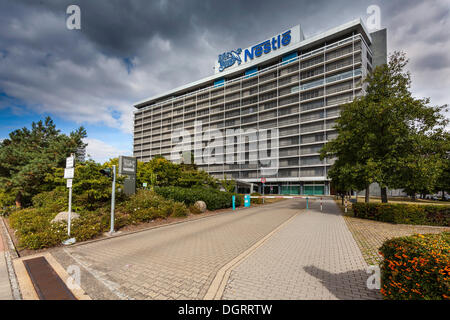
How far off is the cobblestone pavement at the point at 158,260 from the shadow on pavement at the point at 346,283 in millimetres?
2380

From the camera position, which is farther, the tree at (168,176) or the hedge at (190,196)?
the tree at (168,176)

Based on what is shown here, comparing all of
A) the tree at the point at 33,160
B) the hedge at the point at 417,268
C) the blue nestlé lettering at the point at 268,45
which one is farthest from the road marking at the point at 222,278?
the blue nestlé lettering at the point at 268,45

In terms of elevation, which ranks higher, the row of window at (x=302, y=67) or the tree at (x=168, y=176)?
the row of window at (x=302, y=67)

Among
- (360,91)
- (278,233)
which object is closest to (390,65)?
(278,233)

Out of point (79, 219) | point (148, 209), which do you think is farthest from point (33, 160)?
point (148, 209)

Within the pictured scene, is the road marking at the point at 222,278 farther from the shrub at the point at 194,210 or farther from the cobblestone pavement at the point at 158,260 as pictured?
the shrub at the point at 194,210

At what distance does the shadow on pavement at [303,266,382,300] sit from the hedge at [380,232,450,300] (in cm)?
60

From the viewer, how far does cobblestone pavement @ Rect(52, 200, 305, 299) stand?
13.4 ft

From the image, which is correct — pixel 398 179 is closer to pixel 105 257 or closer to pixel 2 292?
pixel 105 257

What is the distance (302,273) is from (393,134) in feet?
40.1

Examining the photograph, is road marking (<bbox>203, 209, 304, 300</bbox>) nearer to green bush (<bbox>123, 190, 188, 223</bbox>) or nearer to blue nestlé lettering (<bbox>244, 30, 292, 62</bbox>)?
green bush (<bbox>123, 190, 188, 223</bbox>)

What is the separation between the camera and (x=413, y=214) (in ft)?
36.4

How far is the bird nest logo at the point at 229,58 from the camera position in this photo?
226ft

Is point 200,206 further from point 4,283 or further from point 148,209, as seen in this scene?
point 4,283
